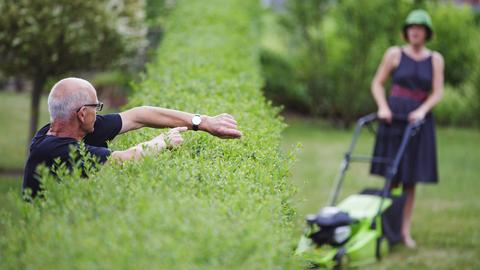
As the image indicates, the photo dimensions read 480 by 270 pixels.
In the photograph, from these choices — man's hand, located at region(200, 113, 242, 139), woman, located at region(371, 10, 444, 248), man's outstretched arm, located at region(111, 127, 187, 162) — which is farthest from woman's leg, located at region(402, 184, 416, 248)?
man's outstretched arm, located at region(111, 127, 187, 162)

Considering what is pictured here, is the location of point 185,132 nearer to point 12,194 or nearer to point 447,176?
point 12,194

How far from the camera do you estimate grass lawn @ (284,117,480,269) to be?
6539 millimetres

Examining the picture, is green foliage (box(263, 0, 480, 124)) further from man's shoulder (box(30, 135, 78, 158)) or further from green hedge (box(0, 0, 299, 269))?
man's shoulder (box(30, 135, 78, 158))

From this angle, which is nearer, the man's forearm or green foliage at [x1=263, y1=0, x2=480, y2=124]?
the man's forearm

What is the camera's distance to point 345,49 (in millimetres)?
15391

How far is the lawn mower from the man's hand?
1409 mm

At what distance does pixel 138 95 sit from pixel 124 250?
3435 mm

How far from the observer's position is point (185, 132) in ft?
13.7

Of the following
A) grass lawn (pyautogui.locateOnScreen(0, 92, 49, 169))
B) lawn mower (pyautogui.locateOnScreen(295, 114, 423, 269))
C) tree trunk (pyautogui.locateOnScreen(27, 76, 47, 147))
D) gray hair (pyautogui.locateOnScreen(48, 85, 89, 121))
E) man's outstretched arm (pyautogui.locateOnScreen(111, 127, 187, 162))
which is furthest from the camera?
grass lawn (pyautogui.locateOnScreen(0, 92, 49, 169))

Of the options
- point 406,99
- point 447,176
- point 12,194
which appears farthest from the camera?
point 447,176

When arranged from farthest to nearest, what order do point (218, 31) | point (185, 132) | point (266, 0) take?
point (266, 0) < point (218, 31) < point (185, 132)

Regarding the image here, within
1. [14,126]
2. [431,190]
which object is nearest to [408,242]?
[431,190]

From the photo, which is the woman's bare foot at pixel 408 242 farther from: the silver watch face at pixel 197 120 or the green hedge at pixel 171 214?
the silver watch face at pixel 197 120

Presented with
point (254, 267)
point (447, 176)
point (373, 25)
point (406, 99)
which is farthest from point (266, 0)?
point (254, 267)
